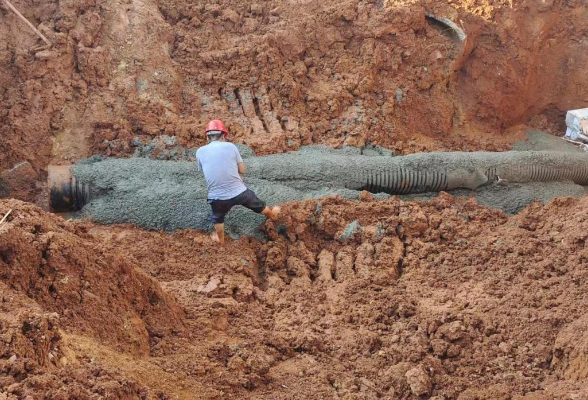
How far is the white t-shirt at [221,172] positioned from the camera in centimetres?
538

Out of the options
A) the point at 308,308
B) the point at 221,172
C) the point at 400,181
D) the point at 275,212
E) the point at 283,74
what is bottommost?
the point at 308,308

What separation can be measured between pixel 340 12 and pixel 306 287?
13.9 feet

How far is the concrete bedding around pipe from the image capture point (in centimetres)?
576

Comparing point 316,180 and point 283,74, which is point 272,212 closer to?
point 316,180

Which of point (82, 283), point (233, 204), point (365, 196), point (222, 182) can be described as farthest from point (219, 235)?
point (82, 283)

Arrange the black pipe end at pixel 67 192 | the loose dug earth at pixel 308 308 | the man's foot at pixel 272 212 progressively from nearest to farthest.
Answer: the loose dug earth at pixel 308 308
the man's foot at pixel 272 212
the black pipe end at pixel 67 192

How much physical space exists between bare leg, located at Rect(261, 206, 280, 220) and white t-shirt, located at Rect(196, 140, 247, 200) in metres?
0.29

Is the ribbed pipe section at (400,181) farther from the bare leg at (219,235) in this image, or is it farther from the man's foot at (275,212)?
the bare leg at (219,235)

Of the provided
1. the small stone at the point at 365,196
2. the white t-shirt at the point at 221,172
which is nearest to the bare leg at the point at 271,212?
the white t-shirt at the point at 221,172

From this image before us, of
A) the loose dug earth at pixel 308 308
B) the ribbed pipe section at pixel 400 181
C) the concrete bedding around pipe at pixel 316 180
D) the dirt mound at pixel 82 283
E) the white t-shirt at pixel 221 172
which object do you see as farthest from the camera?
the ribbed pipe section at pixel 400 181

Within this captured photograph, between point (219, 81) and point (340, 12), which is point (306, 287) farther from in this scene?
point (340, 12)

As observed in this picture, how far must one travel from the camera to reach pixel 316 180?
6371 mm

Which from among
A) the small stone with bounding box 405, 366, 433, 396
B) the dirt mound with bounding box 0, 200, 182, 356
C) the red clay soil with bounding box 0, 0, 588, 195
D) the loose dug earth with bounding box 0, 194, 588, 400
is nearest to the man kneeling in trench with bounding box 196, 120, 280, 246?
the loose dug earth with bounding box 0, 194, 588, 400

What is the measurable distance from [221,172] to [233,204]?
0.30 m
